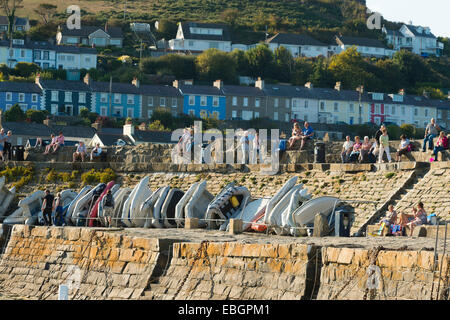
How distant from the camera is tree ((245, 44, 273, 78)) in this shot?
125m

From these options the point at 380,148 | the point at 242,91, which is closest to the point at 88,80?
the point at 242,91

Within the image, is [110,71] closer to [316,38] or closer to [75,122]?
[75,122]

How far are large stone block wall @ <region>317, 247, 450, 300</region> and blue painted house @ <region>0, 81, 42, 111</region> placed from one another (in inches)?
3505

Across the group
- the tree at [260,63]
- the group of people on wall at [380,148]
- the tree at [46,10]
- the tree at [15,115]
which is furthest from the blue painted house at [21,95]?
the group of people on wall at [380,148]

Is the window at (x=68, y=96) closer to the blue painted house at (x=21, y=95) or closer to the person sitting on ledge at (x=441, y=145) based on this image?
the blue painted house at (x=21, y=95)

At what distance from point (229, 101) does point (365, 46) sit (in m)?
40.7

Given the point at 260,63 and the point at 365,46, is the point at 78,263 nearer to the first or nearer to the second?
the point at 260,63

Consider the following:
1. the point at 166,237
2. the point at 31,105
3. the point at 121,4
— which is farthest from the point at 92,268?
the point at 121,4

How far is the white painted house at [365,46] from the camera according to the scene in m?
146

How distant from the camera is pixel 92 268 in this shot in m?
19.2

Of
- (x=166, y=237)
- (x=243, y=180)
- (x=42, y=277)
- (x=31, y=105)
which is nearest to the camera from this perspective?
(x=166, y=237)

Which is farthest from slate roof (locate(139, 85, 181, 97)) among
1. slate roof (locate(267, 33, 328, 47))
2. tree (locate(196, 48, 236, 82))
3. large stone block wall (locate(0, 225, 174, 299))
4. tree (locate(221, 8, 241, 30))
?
large stone block wall (locate(0, 225, 174, 299))

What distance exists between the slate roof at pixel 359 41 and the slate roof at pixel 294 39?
280 cm
